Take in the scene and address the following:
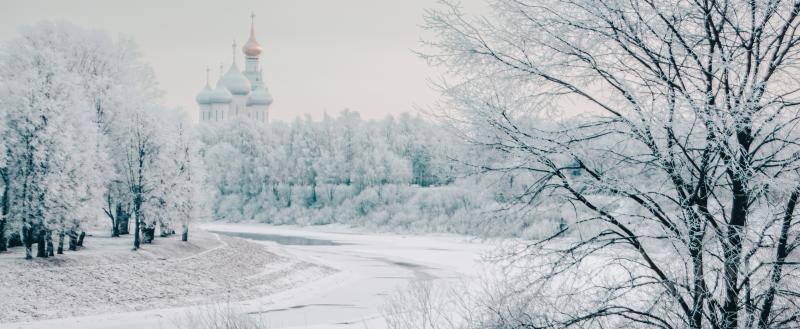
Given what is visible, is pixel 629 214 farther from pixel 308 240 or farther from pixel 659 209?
pixel 308 240

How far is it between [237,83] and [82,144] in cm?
12861

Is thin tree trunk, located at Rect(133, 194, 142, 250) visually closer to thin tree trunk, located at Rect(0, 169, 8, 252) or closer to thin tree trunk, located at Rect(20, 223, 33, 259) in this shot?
thin tree trunk, located at Rect(0, 169, 8, 252)

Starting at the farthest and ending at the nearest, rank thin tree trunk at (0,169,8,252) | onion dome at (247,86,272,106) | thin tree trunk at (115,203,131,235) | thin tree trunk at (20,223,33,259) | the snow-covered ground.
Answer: onion dome at (247,86,272,106), thin tree trunk at (115,203,131,235), thin tree trunk at (0,169,8,252), thin tree trunk at (20,223,33,259), the snow-covered ground

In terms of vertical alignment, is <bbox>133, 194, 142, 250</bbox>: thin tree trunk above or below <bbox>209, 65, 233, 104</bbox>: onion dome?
below

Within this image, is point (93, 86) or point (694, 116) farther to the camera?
point (93, 86)

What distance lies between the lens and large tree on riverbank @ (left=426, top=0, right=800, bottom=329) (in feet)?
16.2

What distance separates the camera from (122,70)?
4334 centimetres

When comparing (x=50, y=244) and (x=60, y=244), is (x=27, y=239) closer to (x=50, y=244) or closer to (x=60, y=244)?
(x=50, y=244)

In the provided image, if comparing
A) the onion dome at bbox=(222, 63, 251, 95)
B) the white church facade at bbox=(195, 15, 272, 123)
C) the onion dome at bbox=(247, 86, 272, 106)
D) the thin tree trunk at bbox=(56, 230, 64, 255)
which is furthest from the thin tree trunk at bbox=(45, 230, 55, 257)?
the onion dome at bbox=(247, 86, 272, 106)

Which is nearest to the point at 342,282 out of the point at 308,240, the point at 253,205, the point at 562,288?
the point at 308,240

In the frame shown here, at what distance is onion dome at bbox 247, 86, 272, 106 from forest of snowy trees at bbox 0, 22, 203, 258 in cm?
11658

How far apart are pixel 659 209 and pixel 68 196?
29496mm

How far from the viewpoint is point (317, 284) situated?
37.0 metres

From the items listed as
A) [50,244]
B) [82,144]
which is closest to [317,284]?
[50,244]
